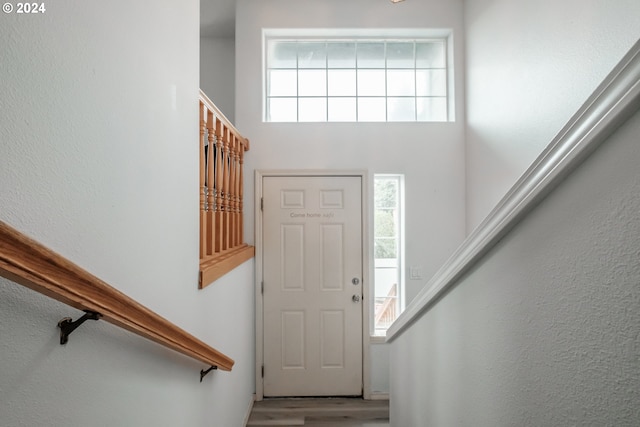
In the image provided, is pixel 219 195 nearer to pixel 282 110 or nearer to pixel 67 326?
pixel 282 110

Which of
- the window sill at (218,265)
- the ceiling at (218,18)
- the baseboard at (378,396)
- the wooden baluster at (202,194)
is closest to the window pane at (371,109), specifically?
the ceiling at (218,18)

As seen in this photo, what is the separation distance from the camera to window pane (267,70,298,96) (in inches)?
147

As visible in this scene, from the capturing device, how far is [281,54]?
12.2 feet

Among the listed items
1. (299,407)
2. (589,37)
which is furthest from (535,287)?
(299,407)

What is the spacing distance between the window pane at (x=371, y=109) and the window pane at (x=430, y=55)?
1.85 feet

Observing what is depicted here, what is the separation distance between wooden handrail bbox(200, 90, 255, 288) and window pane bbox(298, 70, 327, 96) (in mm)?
885

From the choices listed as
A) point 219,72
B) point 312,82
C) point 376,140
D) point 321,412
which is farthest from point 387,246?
point 219,72

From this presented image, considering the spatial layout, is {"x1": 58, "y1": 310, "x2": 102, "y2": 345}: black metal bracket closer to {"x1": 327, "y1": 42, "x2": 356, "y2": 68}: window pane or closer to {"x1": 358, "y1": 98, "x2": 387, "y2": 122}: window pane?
{"x1": 358, "y1": 98, "x2": 387, "y2": 122}: window pane

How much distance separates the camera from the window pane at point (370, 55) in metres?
3.73

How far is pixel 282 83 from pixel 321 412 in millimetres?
3126

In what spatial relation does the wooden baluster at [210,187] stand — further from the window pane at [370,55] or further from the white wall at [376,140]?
the window pane at [370,55]

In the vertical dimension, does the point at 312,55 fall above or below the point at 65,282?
above

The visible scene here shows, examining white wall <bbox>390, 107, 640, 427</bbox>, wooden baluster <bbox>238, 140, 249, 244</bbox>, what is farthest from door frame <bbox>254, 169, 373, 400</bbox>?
white wall <bbox>390, 107, 640, 427</bbox>

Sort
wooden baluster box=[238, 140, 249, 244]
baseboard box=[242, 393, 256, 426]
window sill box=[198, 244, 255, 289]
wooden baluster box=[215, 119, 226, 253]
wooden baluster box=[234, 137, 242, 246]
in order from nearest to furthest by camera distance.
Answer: window sill box=[198, 244, 255, 289] → wooden baluster box=[215, 119, 226, 253] → baseboard box=[242, 393, 256, 426] → wooden baluster box=[234, 137, 242, 246] → wooden baluster box=[238, 140, 249, 244]
